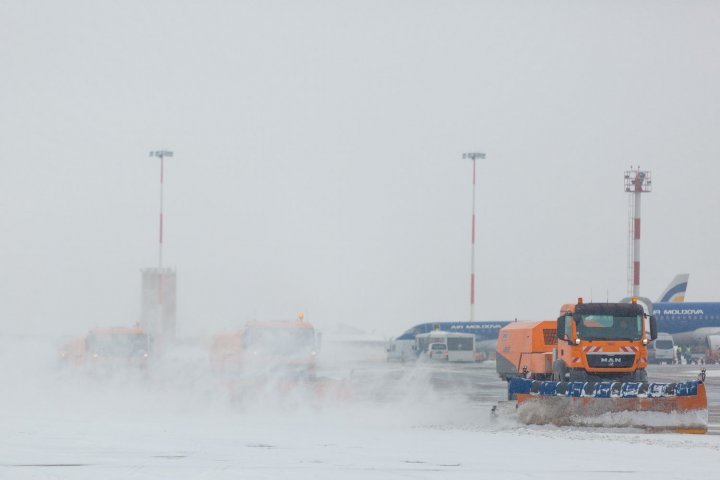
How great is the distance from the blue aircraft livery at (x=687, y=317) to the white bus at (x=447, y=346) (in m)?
15.4

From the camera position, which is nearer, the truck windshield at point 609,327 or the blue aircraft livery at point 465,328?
the truck windshield at point 609,327

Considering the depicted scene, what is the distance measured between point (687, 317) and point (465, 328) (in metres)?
15.4

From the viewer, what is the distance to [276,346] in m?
28.5

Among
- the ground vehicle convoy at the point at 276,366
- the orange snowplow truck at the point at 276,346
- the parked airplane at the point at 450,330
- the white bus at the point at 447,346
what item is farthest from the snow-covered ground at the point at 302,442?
the parked airplane at the point at 450,330

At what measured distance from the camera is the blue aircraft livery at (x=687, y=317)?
82.1m

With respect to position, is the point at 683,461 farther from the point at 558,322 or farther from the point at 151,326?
the point at 151,326

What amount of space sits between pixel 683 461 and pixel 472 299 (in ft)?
209

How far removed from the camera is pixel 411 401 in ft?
99.7

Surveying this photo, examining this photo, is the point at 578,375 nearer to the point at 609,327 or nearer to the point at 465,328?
the point at 609,327

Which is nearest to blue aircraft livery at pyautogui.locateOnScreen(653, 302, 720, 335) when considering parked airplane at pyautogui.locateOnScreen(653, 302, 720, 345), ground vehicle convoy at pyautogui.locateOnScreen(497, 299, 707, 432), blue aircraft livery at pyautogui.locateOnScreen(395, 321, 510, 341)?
parked airplane at pyautogui.locateOnScreen(653, 302, 720, 345)

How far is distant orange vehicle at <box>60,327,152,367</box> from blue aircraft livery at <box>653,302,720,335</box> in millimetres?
52124

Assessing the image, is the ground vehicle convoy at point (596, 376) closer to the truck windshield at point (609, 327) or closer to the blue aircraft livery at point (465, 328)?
the truck windshield at point (609, 327)

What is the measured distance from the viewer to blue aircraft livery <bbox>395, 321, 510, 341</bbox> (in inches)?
3250

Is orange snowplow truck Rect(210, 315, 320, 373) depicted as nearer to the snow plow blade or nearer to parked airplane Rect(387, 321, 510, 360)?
the snow plow blade
